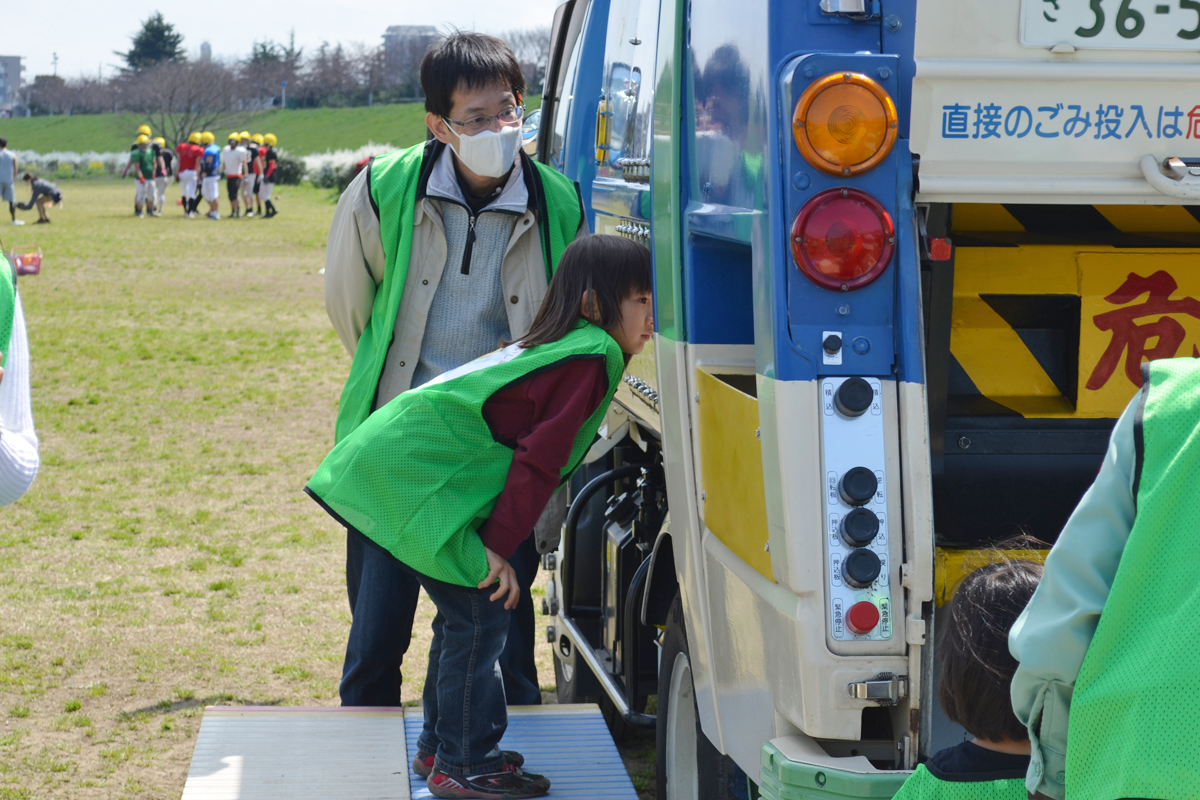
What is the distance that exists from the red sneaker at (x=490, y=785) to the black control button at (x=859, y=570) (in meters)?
1.40

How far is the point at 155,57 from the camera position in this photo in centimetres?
9812

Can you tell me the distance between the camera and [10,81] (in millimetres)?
107562

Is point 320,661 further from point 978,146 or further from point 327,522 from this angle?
point 978,146

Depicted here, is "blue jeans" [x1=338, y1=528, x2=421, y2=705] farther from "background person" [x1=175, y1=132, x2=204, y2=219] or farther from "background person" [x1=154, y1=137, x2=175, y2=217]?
"background person" [x1=154, y1=137, x2=175, y2=217]

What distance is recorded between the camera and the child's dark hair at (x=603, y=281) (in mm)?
2994

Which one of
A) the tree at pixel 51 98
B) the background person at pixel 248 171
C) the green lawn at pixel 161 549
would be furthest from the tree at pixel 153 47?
the green lawn at pixel 161 549

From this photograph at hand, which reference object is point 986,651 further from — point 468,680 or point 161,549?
point 161,549

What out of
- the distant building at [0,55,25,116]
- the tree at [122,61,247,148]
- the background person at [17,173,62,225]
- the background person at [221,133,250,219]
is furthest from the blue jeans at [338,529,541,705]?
the distant building at [0,55,25,116]

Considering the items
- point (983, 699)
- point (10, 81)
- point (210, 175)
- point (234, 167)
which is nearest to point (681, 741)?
point (983, 699)

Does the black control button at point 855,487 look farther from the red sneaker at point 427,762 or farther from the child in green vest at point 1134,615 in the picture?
the red sneaker at point 427,762

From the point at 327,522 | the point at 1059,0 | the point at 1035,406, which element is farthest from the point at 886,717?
the point at 327,522

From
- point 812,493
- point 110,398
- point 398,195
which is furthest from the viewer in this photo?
point 110,398

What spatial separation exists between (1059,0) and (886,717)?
1.28m

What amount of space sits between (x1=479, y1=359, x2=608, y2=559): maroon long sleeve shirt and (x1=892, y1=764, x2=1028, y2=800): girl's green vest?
1206 mm
